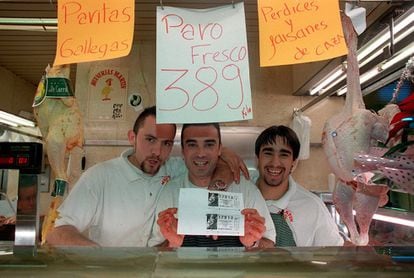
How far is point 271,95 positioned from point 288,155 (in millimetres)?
2274

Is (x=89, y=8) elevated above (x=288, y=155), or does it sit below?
above

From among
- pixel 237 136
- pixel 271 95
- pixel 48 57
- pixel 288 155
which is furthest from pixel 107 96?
pixel 288 155

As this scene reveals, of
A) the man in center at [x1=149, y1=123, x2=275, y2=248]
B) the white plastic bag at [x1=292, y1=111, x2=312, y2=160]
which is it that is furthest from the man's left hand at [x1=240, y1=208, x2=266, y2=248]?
the white plastic bag at [x1=292, y1=111, x2=312, y2=160]

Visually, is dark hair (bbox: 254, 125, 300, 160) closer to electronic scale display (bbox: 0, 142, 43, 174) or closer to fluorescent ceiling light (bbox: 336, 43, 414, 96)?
electronic scale display (bbox: 0, 142, 43, 174)

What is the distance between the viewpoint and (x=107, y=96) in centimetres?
317

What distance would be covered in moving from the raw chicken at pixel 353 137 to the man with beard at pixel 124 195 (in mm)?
359

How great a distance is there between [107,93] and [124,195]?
6.84ft

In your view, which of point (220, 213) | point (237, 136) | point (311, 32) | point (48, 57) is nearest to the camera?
point (311, 32)

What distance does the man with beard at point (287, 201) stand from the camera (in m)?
1.24

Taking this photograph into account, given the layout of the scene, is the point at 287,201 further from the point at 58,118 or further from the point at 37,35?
the point at 37,35

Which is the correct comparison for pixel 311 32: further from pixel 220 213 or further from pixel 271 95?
pixel 271 95

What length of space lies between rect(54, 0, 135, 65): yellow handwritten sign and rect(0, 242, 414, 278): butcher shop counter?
0.46 meters

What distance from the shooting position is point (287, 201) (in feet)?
4.18

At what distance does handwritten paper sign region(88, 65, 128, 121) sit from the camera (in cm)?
311
